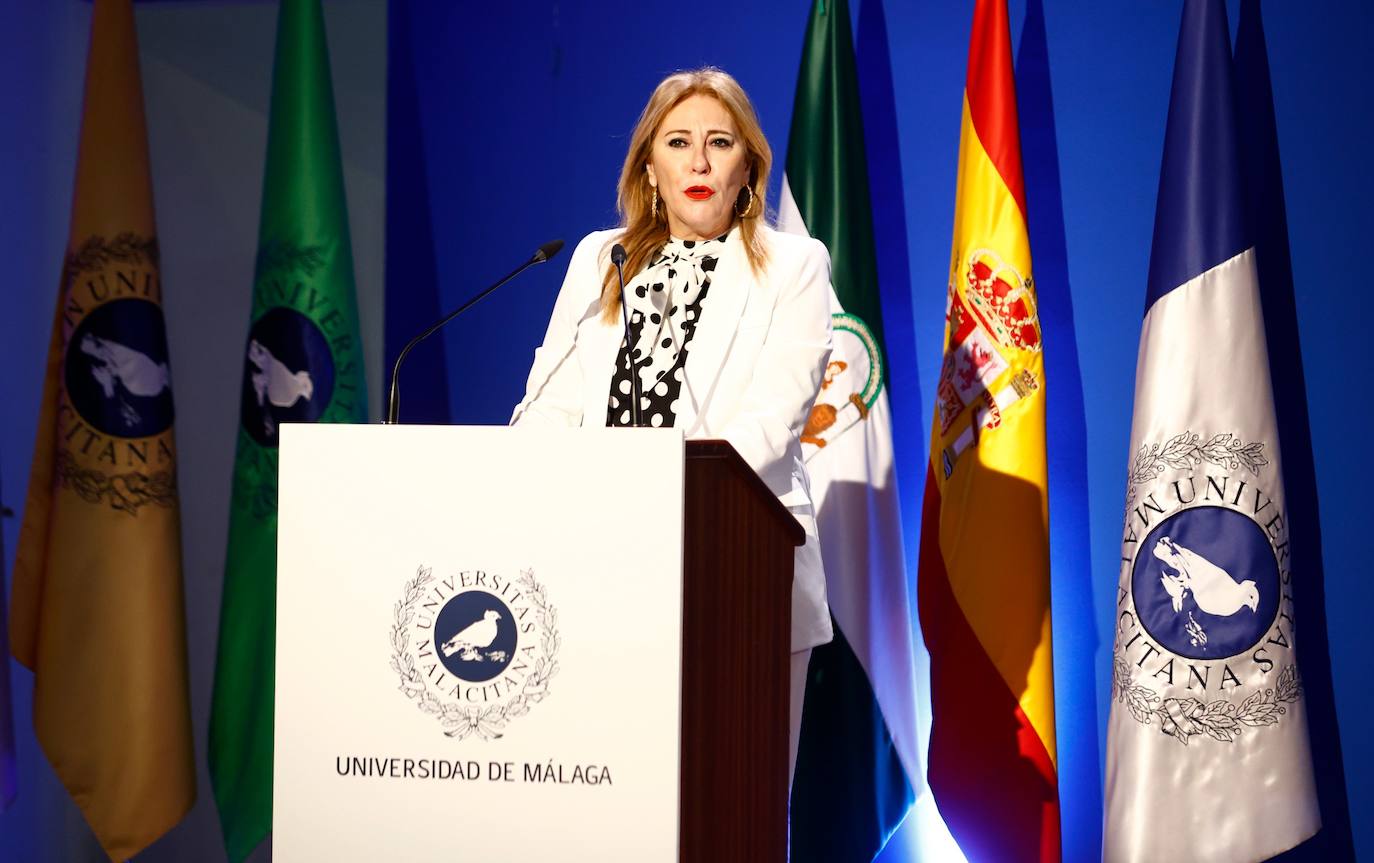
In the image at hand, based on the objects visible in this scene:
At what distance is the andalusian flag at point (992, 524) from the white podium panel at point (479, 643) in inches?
66.6

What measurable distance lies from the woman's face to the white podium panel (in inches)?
36.8

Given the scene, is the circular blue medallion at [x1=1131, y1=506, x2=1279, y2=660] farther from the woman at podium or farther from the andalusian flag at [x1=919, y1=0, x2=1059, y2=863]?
the woman at podium

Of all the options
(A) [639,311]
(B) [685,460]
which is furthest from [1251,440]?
(B) [685,460]

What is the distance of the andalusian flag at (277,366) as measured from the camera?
11.0ft

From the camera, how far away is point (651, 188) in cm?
256

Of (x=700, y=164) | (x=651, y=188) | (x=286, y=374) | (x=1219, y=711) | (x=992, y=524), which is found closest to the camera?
(x=700, y=164)

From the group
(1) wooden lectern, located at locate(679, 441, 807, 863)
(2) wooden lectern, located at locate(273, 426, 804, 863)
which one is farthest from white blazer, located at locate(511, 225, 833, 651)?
(2) wooden lectern, located at locate(273, 426, 804, 863)

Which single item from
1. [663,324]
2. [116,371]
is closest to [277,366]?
[116,371]

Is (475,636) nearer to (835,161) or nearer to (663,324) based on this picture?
(663,324)

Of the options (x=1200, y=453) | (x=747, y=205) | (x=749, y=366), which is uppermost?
(x=747, y=205)

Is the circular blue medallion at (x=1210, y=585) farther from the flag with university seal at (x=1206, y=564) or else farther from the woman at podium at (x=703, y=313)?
the woman at podium at (x=703, y=313)

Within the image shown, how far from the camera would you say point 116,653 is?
10.7 feet

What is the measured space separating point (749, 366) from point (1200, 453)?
1.21 meters

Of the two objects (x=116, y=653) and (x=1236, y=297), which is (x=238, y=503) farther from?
(x=1236, y=297)
